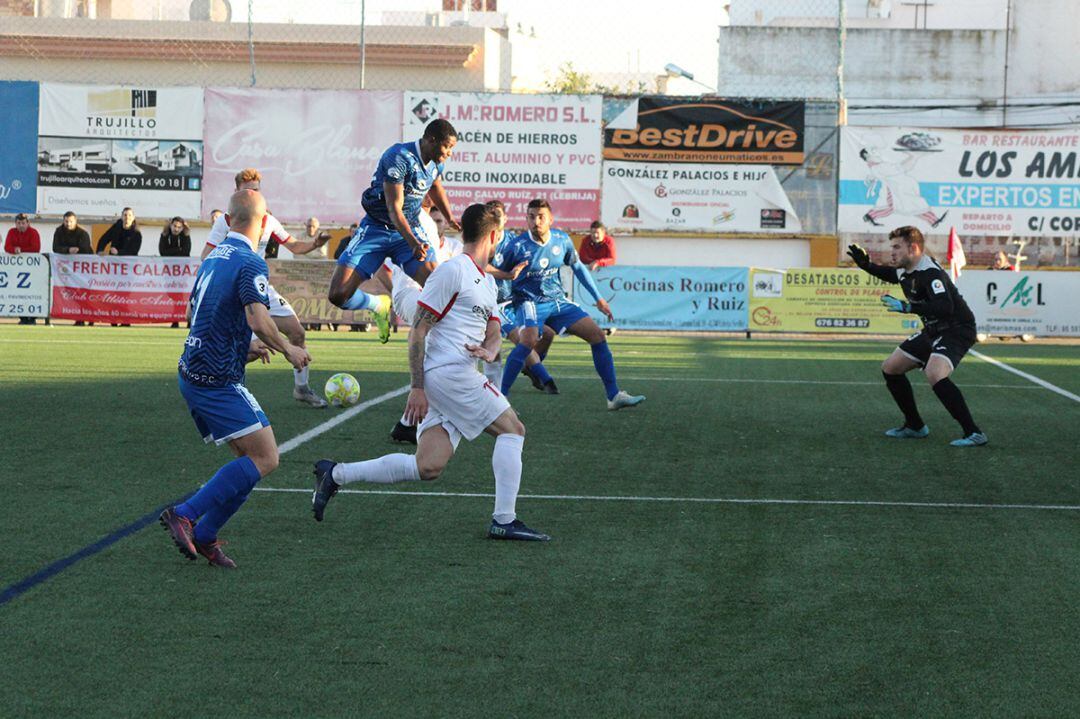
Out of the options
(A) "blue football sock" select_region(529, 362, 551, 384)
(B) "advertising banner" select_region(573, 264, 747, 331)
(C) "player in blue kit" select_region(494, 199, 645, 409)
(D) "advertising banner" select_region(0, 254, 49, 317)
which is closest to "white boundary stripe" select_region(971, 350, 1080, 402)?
(B) "advertising banner" select_region(573, 264, 747, 331)

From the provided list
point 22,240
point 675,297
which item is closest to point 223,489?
point 675,297

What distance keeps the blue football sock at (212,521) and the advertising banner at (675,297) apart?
1993 cm

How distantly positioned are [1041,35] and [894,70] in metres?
4.18

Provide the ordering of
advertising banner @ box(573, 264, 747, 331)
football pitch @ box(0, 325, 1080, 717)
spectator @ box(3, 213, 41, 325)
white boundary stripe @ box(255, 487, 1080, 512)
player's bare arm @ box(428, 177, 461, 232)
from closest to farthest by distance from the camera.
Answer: football pitch @ box(0, 325, 1080, 717), white boundary stripe @ box(255, 487, 1080, 512), player's bare arm @ box(428, 177, 461, 232), spectator @ box(3, 213, 41, 325), advertising banner @ box(573, 264, 747, 331)

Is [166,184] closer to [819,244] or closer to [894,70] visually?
[819,244]

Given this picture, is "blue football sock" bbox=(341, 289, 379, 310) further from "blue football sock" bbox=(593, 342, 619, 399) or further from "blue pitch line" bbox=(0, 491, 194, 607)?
"blue pitch line" bbox=(0, 491, 194, 607)

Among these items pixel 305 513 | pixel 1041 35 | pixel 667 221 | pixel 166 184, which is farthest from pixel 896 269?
pixel 1041 35

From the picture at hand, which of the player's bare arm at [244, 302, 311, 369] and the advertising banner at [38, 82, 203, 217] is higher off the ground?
the advertising banner at [38, 82, 203, 217]

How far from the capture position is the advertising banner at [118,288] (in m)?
26.1

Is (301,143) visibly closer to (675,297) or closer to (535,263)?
(675,297)

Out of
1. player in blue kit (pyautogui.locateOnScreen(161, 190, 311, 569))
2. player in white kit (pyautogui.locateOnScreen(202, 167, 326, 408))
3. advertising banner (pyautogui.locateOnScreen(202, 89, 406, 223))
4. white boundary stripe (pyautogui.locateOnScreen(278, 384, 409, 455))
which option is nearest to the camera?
player in blue kit (pyautogui.locateOnScreen(161, 190, 311, 569))

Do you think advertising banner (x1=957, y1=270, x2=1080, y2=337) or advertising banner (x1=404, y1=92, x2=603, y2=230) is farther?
advertising banner (x1=404, y1=92, x2=603, y2=230)

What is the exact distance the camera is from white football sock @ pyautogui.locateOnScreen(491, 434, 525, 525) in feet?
23.6

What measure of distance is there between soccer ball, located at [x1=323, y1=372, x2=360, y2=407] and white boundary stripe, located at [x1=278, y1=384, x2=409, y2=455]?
9cm
